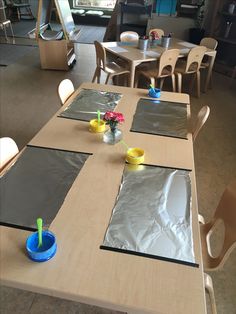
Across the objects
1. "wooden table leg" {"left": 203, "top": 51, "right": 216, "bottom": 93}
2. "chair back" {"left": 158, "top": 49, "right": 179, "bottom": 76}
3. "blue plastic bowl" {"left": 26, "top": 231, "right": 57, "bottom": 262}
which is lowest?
"wooden table leg" {"left": 203, "top": 51, "right": 216, "bottom": 93}

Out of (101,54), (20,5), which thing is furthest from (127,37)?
(20,5)

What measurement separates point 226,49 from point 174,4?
1.45 meters

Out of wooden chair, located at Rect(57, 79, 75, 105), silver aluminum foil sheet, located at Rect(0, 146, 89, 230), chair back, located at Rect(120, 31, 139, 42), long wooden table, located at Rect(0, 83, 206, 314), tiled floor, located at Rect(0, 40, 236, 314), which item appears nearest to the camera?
long wooden table, located at Rect(0, 83, 206, 314)

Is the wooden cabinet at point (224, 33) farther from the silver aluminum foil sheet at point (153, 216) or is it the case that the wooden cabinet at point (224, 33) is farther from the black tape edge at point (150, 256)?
the black tape edge at point (150, 256)

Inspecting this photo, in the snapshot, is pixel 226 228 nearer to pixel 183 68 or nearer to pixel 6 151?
pixel 6 151

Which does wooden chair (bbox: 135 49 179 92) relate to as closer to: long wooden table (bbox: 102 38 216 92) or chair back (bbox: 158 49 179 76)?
chair back (bbox: 158 49 179 76)

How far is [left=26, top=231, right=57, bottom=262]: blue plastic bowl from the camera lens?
832 millimetres

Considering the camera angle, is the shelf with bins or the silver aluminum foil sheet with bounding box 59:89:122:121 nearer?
the silver aluminum foil sheet with bounding box 59:89:122:121

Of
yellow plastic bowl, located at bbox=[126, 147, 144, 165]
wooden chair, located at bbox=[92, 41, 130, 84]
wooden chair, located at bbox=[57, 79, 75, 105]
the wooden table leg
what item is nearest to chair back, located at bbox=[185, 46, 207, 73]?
the wooden table leg

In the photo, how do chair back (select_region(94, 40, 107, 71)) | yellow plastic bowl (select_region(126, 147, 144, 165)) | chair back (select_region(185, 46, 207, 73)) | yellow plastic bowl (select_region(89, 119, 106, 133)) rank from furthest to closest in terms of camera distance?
chair back (select_region(185, 46, 207, 73))
chair back (select_region(94, 40, 107, 71))
yellow plastic bowl (select_region(89, 119, 106, 133))
yellow plastic bowl (select_region(126, 147, 144, 165))

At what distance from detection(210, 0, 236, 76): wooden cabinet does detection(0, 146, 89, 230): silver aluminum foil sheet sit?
180 inches

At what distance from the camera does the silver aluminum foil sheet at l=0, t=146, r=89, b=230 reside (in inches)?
39.1

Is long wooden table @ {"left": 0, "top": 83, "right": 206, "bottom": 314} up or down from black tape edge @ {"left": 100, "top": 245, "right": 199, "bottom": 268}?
down

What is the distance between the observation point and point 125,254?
34.2 inches
